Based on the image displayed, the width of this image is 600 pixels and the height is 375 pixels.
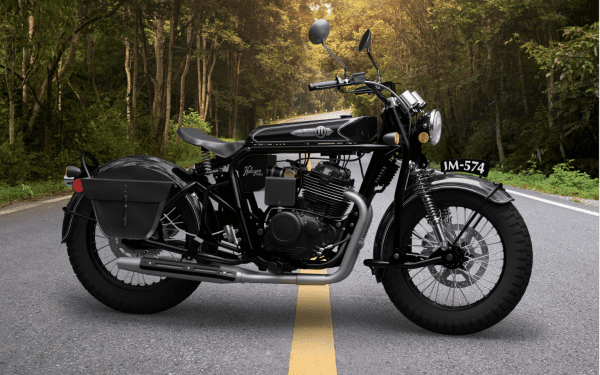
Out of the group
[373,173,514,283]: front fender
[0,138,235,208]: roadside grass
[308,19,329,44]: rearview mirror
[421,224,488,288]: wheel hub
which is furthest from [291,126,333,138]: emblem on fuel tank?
[0,138,235,208]: roadside grass

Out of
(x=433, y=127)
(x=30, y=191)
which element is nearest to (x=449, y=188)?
(x=433, y=127)

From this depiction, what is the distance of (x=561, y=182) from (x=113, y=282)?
1171 cm

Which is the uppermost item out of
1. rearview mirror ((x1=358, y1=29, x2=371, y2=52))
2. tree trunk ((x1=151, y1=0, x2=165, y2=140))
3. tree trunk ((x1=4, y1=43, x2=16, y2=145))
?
tree trunk ((x1=151, y1=0, x2=165, y2=140))

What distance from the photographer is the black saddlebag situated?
11.7 ft

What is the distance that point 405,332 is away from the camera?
331 cm

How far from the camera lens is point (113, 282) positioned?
3.67m

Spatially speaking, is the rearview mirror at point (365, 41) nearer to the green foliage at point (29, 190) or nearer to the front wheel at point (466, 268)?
the front wheel at point (466, 268)

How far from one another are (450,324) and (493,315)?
9.7 inches

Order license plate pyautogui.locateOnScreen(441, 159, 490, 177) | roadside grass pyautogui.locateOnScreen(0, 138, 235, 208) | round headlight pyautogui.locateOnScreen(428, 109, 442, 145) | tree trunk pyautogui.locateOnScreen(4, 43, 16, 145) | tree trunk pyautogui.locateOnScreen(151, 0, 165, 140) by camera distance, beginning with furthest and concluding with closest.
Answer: tree trunk pyautogui.locateOnScreen(151, 0, 165, 140) → tree trunk pyautogui.locateOnScreen(4, 43, 16, 145) → roadside grass pyautogui.locateOnScreen(0, 138, 235, 208) → license plate pyautogui.locateOnScreen(441, 159, 490, 177) → round headlight pyautogui.locateOnScreen(428, 109, 442, 145)

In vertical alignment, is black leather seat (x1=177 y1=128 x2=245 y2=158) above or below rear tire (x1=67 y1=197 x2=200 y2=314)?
above

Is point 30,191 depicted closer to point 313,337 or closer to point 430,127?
point 313,337

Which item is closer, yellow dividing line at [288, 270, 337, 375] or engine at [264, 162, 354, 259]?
A: yellow dividing line at [288, 270, 337, 375]

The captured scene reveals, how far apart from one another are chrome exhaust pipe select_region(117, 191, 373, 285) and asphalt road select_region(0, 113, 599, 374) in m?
0.29

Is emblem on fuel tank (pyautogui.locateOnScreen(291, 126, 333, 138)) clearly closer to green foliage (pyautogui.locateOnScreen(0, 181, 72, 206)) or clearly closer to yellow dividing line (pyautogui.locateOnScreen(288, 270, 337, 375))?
yellow dividing line (pyautogui.locateOnScreen(288, 270, 337, 375))
